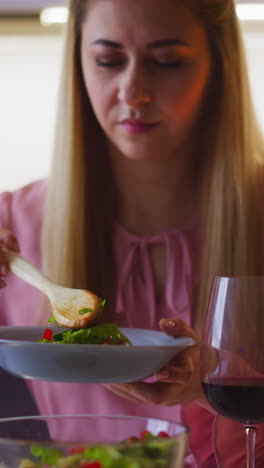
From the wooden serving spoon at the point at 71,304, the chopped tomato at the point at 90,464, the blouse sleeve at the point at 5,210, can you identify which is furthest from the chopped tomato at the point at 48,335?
the blouse sleeve at the point at 5,210

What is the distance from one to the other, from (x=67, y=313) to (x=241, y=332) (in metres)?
0.31

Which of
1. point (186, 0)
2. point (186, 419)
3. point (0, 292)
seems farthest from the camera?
point (0, 292)

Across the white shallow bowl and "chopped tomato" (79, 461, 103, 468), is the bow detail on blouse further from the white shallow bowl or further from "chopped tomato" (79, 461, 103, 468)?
"chopped tomato" (79, 461, 103, 468)

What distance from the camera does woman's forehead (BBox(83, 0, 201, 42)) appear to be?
161 centimetres

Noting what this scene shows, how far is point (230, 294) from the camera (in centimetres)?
84

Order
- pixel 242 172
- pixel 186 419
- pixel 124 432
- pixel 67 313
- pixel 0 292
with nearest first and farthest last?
pixel 124 432, pixel 67 313, pixel 186 419, pixel 242 172, pixel 0 292

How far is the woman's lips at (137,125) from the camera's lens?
5.35ft

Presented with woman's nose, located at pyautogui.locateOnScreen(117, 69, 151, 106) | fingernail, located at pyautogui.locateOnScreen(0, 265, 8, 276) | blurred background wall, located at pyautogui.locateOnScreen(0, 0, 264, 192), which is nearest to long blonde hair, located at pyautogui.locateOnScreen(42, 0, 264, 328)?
woman's nose, located at pyautogui.locateOnScreen(117, 69, 151, 106)

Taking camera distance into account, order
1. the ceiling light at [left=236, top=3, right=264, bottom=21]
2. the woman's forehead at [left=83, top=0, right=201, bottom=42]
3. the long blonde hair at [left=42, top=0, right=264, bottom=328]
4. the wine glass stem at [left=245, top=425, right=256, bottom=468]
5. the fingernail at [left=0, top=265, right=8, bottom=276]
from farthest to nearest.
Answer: the ceiling light at [left=236, top=3, right=264, bottom=21], the long blonde hair at [left=42, top=0, right=264, bottom=328], the woman's forehead at [left=83, top=0, right=201, bottom=42], the fingernail at [left=0, top=265, right=8, bottom=276], the wine glass stem at [left=245, top=425, right=256, bottom=468]

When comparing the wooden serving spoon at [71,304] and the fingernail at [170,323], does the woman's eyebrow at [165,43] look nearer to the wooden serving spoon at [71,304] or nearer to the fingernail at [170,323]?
the wooden serving spoon at [71,304]

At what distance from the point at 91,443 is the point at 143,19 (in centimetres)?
125

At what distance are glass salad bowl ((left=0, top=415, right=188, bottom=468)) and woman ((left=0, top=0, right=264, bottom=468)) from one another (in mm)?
951

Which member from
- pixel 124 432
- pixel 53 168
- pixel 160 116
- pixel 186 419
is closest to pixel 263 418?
pixel 124 432

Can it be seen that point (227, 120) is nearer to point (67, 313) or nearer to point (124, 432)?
point (67, 313)
